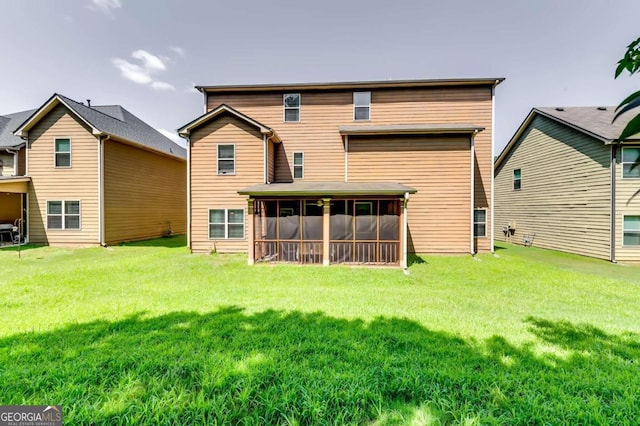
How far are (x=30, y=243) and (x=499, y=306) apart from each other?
733 inches

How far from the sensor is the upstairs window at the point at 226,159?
11844 mm

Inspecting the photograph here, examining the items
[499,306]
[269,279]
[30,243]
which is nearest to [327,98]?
[269,279]

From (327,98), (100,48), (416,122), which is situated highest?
(100,48)

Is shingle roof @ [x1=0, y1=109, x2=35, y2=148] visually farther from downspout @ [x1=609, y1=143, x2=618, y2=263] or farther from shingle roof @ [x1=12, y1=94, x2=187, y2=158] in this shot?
downspout @ [x1=609, y1=143, x2=618, y2=263]

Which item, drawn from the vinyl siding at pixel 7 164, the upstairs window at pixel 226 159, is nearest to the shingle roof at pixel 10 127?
the vinyl siding at pixel 7 164

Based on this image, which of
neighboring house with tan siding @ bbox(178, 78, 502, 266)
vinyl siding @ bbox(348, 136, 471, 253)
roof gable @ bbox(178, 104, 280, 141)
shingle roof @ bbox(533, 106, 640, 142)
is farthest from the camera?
vinyl siding @ bbox(348, 136, 471, 253)

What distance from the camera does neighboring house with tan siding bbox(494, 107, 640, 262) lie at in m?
10.7

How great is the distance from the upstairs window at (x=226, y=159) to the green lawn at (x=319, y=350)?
18.6 ft

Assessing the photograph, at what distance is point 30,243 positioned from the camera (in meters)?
13.0

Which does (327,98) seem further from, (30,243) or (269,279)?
(30,243)

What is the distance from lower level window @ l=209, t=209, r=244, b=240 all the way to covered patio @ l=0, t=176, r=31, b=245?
24.7 feet

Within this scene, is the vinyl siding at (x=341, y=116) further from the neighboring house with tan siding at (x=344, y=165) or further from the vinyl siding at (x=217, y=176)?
the vinyl siding at (x=217, y=176)

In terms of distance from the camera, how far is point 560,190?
13.1 m

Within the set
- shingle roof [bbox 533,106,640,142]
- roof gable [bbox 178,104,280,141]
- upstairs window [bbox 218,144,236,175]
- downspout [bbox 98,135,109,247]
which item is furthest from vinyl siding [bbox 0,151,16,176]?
shingle roof [bbox 533,106,640,142]
